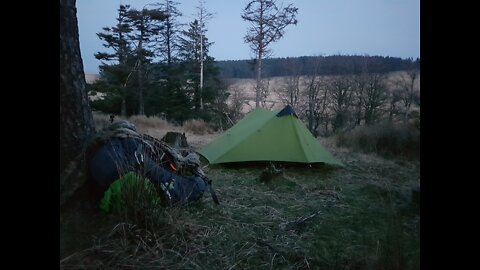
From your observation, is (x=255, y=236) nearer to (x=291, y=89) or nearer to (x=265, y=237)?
(x=265, y=237)

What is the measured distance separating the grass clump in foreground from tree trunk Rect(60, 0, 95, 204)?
0.46 meters

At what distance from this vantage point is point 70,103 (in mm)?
2328

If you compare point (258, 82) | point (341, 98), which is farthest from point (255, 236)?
point (258, 82)

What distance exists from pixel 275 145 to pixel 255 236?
137 inches

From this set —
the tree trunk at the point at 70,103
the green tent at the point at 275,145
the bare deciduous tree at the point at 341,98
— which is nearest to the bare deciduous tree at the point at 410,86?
the tree trunk at the point at 70,103

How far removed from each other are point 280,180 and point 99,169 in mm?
2544

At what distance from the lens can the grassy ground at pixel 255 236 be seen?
1778 millimetres

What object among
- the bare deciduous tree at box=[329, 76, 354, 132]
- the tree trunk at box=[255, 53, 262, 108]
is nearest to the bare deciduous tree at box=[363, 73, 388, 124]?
the bare deciduous tree at box=[329, 76, 354, 132]

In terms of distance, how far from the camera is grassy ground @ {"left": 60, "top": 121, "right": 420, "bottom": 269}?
178 centimetres

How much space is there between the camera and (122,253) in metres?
1.84

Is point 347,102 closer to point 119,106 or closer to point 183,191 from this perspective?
point 183,191

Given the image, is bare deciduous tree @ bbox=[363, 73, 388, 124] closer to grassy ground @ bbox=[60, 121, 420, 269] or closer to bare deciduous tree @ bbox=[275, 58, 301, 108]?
grassy ground @ bbox=[60, 121, 420, 269]
